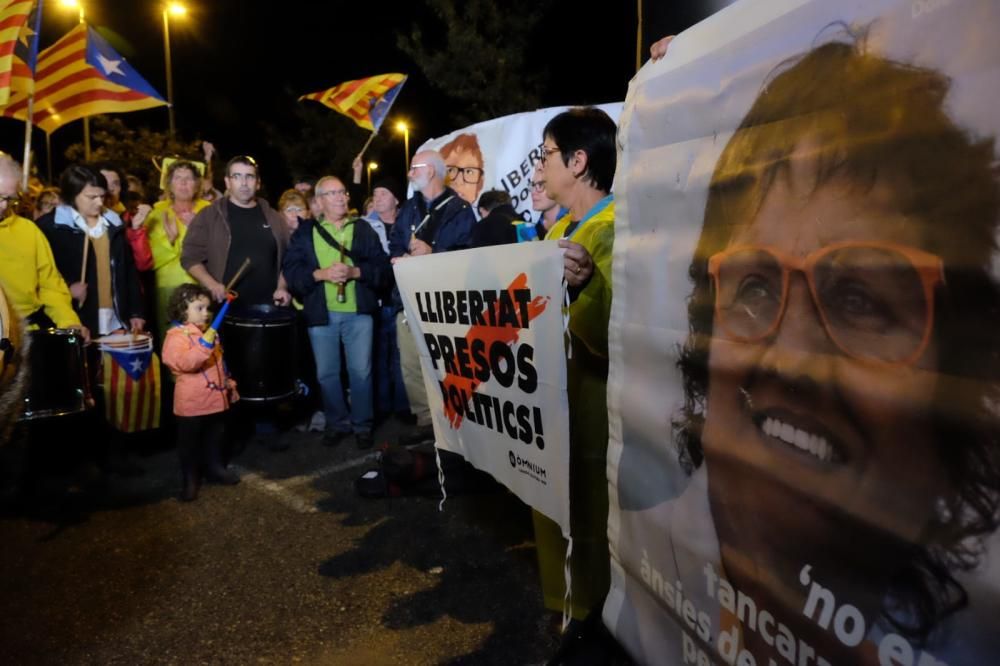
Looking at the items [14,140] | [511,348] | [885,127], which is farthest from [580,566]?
[14,140]

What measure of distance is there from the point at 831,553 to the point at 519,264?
4.27ft

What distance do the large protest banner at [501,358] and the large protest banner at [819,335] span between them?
16.3 inches

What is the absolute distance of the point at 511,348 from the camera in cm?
225

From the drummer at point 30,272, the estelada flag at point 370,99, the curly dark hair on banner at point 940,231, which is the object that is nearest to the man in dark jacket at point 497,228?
the drummer at point 30,272

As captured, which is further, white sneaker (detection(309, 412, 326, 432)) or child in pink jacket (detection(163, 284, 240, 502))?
white sneaker (detection(309, 412, 326, 432))

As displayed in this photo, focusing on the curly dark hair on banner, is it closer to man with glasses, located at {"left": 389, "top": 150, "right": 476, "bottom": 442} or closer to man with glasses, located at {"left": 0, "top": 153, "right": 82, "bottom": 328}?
man with glasses, located at {"left": 389, "top": 150, "right": 476, "bottom": 442}

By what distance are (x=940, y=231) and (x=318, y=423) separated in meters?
5.76

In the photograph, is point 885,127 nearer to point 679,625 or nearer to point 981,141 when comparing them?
point 981,141

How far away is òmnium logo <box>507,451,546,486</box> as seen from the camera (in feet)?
7.11

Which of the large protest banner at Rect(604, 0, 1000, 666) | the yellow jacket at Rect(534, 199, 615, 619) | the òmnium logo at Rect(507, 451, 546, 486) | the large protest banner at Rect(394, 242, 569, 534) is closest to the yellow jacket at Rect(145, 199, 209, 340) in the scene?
the large protest banner at Rect(394, 242, 569, 534)

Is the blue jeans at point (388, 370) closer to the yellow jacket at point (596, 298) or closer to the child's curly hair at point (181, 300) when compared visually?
the child's curly hair at point (181, 300)

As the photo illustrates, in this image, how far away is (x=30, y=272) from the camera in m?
4.45

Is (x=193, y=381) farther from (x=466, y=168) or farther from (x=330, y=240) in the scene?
(x=466, y=168)

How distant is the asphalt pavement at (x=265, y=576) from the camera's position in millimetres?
2816
